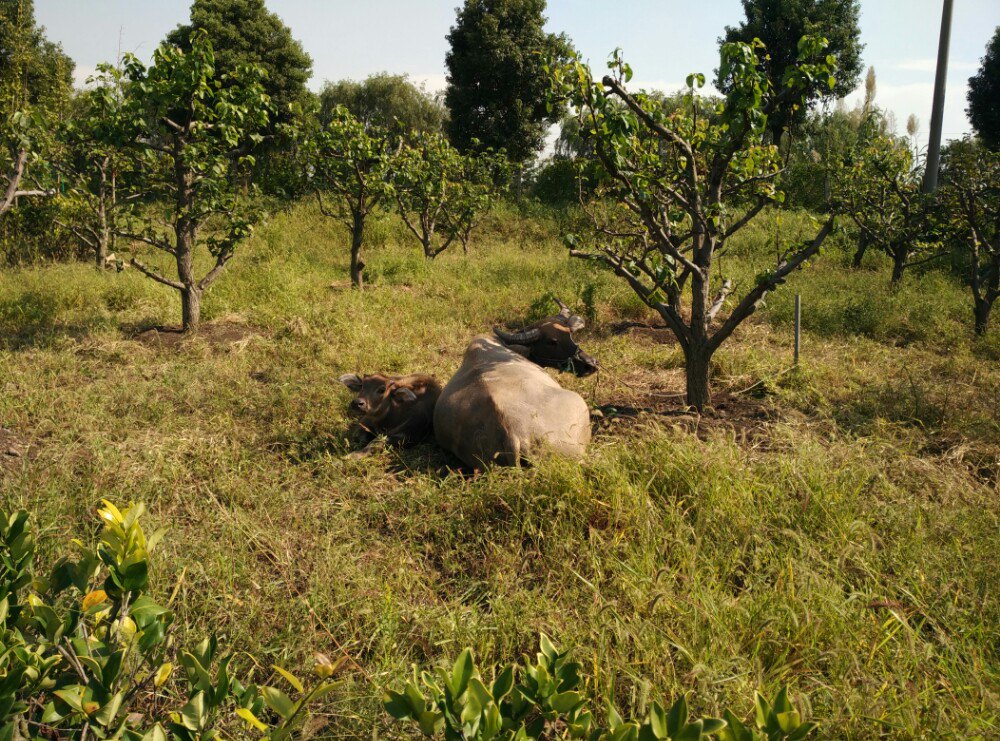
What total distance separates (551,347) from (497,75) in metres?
19.8

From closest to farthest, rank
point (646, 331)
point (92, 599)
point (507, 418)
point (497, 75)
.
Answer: point (92, 599) → point (507, 418) → point (646, 331) → point (497, 75)

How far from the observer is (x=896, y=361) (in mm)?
7113

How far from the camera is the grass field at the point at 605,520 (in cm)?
258

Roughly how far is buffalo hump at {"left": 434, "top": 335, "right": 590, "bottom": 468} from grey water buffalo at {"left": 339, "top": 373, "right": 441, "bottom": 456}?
0.33 m

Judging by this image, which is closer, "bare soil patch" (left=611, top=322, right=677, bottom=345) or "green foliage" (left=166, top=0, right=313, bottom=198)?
"bare soil patch" (left=611, top=322, right=677, bottom=345)

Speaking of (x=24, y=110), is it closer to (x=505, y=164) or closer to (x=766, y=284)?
(x=766, y=284)

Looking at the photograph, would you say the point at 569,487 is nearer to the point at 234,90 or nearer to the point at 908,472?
the point at 908,472

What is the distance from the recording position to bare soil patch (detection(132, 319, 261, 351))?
25.5 ft

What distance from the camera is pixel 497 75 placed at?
939 inches

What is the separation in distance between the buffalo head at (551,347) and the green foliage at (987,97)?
21823mm

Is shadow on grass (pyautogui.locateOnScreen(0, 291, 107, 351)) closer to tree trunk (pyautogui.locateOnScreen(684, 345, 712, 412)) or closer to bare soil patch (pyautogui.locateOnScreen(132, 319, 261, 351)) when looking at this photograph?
bare soil patch (pyautogui.locateOnScreen(132, 319, 261, 351))

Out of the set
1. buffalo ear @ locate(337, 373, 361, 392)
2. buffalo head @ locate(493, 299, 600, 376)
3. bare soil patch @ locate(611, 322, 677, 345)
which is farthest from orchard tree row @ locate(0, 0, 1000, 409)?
buffalo ear @ locate(337, 373, 361, 392)

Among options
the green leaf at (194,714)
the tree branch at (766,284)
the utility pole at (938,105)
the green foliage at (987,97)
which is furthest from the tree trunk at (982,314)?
the green foliage at (987,97)

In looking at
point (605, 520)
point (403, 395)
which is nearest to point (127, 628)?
point (605, 520)
